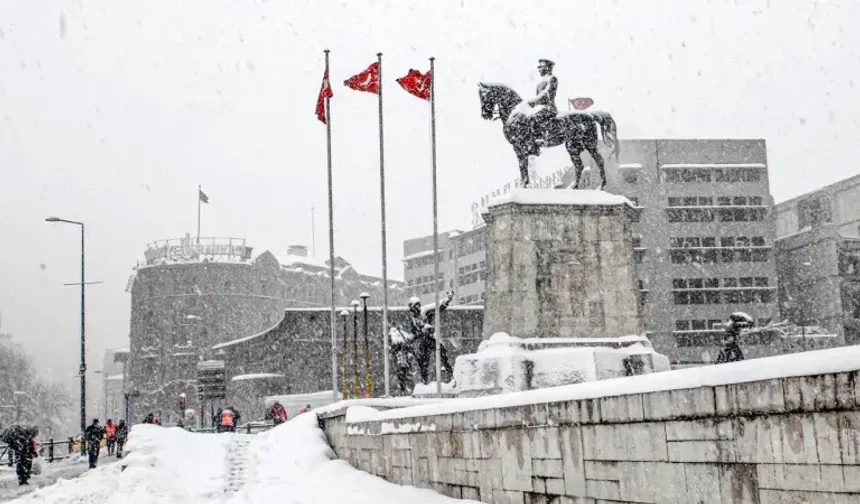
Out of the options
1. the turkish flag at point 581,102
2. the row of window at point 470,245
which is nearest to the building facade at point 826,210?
the turkish flag at point 581,102

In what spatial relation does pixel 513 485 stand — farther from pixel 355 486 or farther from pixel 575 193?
pixel 575 193

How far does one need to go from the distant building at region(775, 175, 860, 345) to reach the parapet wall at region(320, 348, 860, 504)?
227 ft

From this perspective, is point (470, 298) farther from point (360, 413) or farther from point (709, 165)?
point (360, 413)

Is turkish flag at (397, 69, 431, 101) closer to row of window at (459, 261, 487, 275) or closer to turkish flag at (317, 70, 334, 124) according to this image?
turkish flag at (317, 70, 334, 124)

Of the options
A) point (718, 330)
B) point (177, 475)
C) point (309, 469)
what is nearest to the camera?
point (309, 469)

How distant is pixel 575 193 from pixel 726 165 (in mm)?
57094

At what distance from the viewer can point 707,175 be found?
76875 millimetres

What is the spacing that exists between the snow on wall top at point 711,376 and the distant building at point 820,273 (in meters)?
70.2

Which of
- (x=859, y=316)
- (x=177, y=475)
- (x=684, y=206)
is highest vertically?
(x=684, y=206)

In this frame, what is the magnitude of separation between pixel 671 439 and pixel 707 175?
73.1 meters

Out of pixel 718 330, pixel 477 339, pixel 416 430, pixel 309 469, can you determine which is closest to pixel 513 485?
pixel 416 430

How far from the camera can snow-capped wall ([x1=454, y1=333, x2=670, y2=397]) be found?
70.2ft

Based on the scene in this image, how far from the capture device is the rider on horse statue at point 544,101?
2338 centimetres

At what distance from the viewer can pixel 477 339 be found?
58156 millimetres
